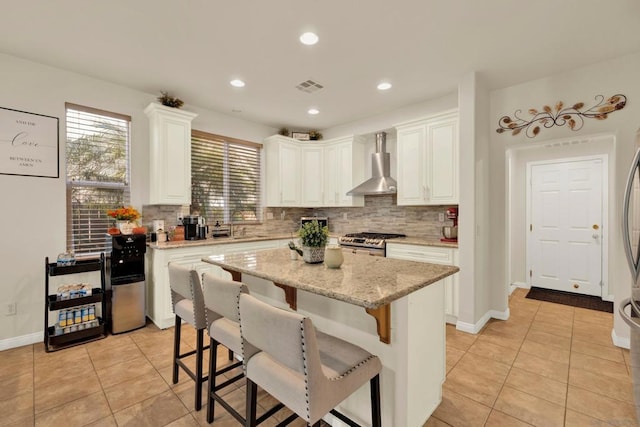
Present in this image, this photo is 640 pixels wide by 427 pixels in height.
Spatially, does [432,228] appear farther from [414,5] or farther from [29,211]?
[29,211]

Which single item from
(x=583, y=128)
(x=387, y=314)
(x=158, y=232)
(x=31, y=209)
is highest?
(x=583, y=128)

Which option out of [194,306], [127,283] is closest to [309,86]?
[194,306]

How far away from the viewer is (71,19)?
2.28 metres

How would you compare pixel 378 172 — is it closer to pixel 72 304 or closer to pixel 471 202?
pixel 471 202

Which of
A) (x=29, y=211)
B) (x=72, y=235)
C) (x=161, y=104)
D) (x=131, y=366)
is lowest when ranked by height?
(x=131, y=366)

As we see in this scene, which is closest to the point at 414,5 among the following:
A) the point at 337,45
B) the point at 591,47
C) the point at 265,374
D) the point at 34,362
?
the point at 337,45

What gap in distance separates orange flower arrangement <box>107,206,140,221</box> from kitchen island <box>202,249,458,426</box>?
1.87m

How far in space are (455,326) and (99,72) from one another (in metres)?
4.80

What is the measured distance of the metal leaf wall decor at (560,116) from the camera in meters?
2.87

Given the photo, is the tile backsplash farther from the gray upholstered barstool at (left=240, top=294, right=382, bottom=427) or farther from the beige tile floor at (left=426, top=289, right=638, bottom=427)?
the gray upholstered barstool at (left=240, top=294, right=382, bottom=427)

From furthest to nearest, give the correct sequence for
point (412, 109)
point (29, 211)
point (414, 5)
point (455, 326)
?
point (412, 109)
point (455, 326)
point (29, 211)
point (414, 5)

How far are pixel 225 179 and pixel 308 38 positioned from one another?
261cm

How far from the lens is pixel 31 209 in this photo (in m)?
2.94

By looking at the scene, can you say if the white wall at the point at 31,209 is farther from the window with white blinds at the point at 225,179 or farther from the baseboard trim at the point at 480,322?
the baseboard trim at the point at 480,322
